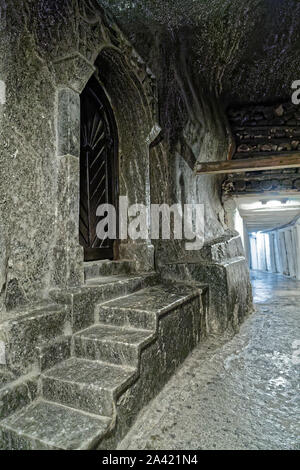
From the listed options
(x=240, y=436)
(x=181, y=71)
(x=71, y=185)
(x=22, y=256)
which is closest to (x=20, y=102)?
(x=71, y=185)

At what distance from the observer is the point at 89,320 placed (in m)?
1.95

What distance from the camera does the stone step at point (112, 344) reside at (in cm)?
161

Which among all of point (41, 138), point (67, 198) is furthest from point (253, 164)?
point (41, 138)

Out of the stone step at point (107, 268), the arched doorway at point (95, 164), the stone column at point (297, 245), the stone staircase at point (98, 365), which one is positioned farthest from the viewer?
the stone column at point (297, 245)

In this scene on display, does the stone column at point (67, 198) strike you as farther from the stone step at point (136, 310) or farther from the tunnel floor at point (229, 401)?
the tunnel floor at point (229, 401)

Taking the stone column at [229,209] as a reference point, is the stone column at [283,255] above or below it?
below

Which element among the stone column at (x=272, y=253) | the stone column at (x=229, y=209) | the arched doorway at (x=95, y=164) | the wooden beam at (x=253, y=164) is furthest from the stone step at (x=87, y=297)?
the stone column at (x=272, y=253)

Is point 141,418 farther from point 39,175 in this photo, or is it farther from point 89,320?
point 39,175

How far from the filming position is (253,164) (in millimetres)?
4922

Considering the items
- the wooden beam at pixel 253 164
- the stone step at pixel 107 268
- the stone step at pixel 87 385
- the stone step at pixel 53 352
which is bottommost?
the stone step at pixel 87 385

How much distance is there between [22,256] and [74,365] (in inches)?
29.0

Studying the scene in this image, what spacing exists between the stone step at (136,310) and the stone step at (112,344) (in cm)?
8

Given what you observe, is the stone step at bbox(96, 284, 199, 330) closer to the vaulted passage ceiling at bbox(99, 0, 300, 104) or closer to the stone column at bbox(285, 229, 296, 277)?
the vaulted passage ceiling at bbox(99, 0, 300, 104)

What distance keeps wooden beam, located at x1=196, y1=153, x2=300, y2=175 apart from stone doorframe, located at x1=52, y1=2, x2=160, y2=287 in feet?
6.74
